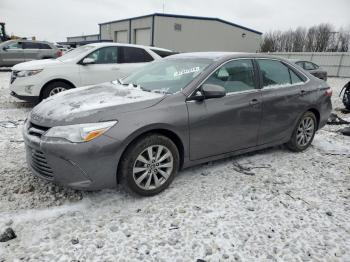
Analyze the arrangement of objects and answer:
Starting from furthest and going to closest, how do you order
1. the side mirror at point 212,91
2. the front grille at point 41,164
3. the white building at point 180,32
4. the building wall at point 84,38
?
the building wall at point 84,38 → the white building at point 180,32 → the side mirror at point 212,91 → the front grille at point 41,164

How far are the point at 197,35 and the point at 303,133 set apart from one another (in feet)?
95.9

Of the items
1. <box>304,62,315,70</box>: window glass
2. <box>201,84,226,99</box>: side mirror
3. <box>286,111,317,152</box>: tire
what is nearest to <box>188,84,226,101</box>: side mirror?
<box>201,84,226,99</box>: side mirror

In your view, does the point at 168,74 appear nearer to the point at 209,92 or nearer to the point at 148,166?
the point at 209,92

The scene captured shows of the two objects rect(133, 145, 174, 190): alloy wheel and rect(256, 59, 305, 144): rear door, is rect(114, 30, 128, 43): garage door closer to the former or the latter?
rect(256, 59, 305, 144): rear door

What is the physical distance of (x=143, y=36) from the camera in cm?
3130

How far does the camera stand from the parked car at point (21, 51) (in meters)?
16.4

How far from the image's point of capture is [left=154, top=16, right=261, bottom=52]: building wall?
3014cm

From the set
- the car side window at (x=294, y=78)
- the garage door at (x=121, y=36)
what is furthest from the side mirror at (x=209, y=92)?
the garage door at (x=121, y=36)

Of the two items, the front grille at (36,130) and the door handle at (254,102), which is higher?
the door handle at (254,102)

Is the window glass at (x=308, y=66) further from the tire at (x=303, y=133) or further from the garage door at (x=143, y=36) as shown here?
the garage door at (x=143, y=36)

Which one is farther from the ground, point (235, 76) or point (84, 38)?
point (84, 38)

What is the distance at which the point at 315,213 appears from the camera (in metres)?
3.25

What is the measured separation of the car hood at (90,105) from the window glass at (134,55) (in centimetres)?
441

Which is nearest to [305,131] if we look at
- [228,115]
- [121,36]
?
[228,115]
